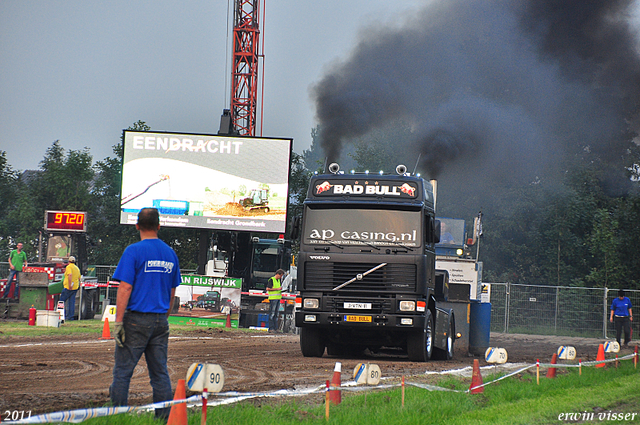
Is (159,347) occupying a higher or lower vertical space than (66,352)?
higher

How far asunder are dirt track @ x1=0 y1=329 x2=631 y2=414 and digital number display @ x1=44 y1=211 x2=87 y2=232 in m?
11.0

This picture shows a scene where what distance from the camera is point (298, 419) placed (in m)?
7.44

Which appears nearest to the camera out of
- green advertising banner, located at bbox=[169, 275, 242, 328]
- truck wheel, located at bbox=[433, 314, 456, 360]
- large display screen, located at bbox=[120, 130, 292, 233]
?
truck wheel, located at bbox=[433, 314, 456, 360]

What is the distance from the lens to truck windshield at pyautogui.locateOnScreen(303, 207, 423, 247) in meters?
14.1

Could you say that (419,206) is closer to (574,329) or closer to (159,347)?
(159,347)

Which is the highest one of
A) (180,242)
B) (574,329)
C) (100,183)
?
(100,183)

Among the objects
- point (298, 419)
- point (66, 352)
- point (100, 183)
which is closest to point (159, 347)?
point (298, 419)

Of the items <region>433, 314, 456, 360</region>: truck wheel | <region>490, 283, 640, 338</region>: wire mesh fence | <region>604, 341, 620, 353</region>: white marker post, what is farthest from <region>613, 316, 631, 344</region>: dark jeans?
<region>433, 314, 456, 360</region>: truck wheel

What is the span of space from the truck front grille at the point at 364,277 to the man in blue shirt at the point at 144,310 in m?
7.53

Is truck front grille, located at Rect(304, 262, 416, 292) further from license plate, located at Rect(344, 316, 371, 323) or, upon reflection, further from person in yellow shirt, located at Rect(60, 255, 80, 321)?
person in yellow shirt, located at Rect(60, 255, 80, 321)

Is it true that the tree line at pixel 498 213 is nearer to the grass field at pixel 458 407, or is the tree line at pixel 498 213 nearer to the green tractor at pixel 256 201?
the green tractor at pixel 256 201

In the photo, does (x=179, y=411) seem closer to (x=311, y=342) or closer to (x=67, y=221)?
(x=311, y=342)

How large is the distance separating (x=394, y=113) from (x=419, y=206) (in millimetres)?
16836

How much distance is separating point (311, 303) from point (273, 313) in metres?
9.88
